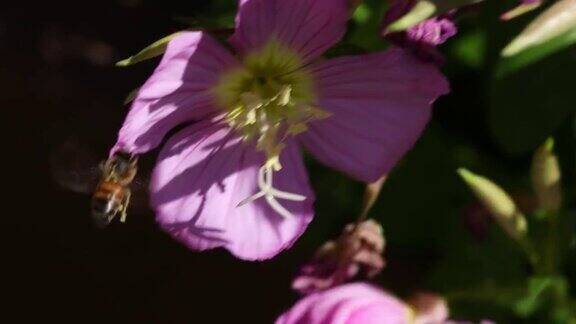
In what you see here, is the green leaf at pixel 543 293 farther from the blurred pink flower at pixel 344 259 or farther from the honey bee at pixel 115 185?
the honey bee at pixel 115 185

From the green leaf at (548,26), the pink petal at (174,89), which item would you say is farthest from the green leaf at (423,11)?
the pink petal at (174,89)

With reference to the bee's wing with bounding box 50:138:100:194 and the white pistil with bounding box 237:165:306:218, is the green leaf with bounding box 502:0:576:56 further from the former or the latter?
the bee's wing with bounding box 50:138:100:194

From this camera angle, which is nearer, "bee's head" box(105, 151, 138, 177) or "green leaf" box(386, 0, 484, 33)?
"green leaf" box(386, 0, 484, 33)

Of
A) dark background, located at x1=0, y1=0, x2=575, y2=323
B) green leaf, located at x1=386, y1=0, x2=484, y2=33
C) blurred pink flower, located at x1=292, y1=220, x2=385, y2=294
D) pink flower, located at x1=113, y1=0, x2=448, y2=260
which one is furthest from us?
dark background, located at x1=0, y1=0, x2=575, y2=323

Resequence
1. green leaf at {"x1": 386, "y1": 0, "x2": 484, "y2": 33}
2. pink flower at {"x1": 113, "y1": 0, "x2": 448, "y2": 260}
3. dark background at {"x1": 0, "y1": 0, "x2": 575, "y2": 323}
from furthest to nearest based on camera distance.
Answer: dark background at {"x1": 0, "y1": 0, "x2": 575, "y2": 323}, pink flower at {"x1": 113, "y1": 0, "x2": 448, "y2": 260}, green leaf at {"x1": 386, "y1": 0, "x2": 484, "y2": 33}

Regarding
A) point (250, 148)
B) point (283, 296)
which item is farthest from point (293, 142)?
point (283, 296)

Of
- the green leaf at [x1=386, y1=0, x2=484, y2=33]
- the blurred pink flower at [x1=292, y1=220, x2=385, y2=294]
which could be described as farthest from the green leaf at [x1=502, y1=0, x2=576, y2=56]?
the blurred pink flower at [x1=292, y1=220, x2=385, y2=294]

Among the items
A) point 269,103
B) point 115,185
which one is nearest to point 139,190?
point 115,185

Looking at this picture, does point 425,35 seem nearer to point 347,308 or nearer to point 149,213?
point 347,308
